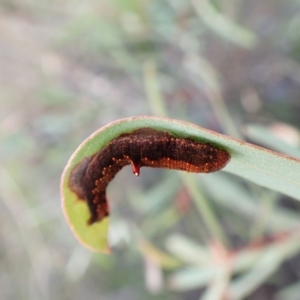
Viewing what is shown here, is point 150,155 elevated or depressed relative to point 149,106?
depressed

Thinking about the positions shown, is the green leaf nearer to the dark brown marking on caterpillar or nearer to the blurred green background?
the dark brown marking on caterpillar

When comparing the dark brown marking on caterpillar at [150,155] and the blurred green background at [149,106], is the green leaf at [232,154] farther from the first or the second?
the blurred green background at [149,106]

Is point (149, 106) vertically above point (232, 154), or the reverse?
point (149, 106)

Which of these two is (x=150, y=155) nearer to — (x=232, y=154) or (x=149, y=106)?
(x=232, y=154)

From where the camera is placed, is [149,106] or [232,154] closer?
[232,154]

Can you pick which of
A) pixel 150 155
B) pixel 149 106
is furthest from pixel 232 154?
pixel 149 106

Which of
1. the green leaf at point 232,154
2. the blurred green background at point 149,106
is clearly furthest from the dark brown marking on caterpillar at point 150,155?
the blurred green background at point 149,106

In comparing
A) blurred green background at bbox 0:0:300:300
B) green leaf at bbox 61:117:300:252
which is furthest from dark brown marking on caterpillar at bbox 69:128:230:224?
blurred green background at bbox 0:0:300:300
